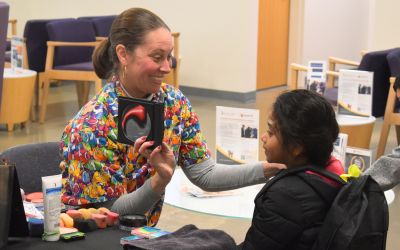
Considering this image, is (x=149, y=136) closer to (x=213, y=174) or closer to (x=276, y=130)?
(x=276, y=130)

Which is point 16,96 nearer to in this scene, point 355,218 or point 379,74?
point 379,74

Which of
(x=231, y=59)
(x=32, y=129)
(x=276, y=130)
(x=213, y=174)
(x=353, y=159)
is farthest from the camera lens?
(x=231, y=59)

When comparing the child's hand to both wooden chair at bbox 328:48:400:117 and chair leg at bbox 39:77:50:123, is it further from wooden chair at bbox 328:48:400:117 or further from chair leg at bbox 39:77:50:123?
chair leg at bbox 39:77:50:123

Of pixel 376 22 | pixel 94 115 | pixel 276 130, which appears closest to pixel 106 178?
pixel 94 115

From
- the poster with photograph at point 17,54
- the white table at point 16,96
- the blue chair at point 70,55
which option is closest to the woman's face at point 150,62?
the poster with photograph at point 17,54

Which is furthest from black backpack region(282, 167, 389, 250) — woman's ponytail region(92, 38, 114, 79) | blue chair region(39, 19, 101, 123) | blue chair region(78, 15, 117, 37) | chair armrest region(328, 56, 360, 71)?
blue chair region(78, 15, 117, 37)

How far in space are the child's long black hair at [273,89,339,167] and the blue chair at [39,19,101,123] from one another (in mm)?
5094

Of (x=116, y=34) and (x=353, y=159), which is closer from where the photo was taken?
(x=116, y=34)

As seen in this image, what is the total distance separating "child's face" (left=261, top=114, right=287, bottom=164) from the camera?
1938 millimetres

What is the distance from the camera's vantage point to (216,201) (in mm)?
2623

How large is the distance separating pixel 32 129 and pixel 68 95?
1.99 meters

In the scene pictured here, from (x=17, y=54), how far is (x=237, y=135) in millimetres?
4125

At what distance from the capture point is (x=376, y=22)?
6.92 m

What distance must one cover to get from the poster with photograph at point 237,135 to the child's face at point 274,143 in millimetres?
949
